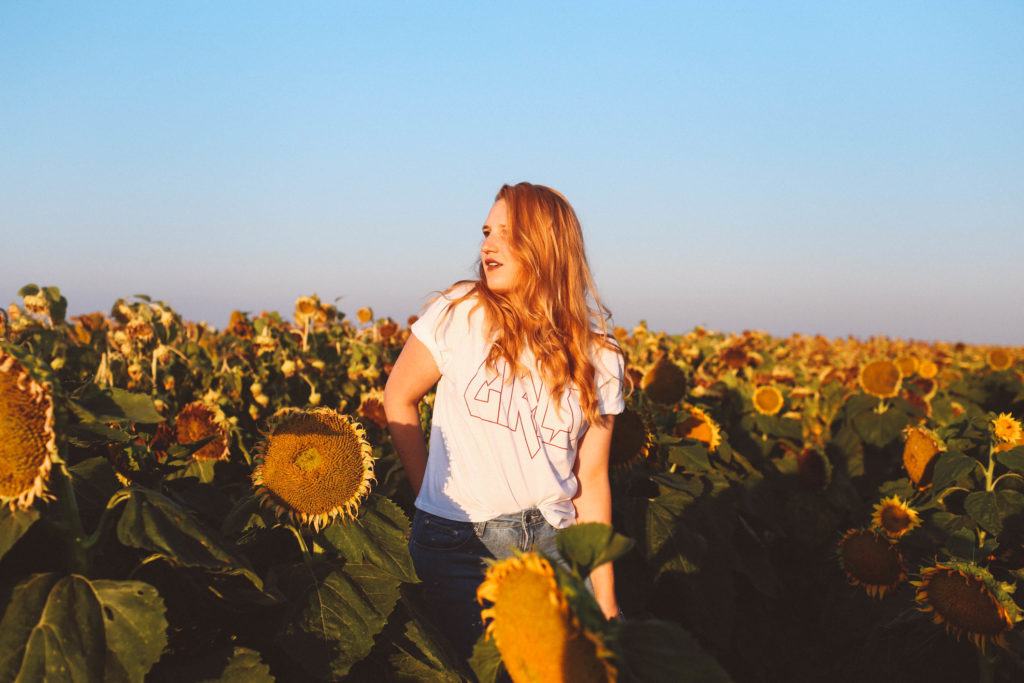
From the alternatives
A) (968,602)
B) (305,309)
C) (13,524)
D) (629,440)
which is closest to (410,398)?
→ (629,440)

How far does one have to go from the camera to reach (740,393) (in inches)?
280

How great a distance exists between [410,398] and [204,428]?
1.51 meters

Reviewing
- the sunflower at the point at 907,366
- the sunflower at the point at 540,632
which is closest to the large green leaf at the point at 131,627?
the sunflower at the point at 540,632

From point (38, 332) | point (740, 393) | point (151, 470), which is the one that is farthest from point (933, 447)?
point (38, 332)

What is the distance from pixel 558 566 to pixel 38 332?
2703 mm

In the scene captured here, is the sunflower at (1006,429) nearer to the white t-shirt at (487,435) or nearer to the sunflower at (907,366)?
the white t-shirt at (487,435)

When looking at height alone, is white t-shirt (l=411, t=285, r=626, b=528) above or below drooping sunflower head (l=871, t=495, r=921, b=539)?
above

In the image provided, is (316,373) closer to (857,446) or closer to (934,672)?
(934,672)

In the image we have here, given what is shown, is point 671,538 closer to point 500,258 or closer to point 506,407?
point 506,407

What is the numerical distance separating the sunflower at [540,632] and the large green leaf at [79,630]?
2.42 ft

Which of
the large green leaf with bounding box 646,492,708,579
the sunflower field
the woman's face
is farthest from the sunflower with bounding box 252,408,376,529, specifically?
the large green leaf with bounding box 646,492,708,579

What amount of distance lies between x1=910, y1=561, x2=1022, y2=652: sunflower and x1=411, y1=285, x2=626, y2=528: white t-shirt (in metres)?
1.47

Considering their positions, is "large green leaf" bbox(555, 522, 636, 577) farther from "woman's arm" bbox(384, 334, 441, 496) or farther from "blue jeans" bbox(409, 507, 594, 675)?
"woman's arm" bbox(384, 334, 441, 496)

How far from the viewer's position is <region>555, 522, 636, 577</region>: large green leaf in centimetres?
109
